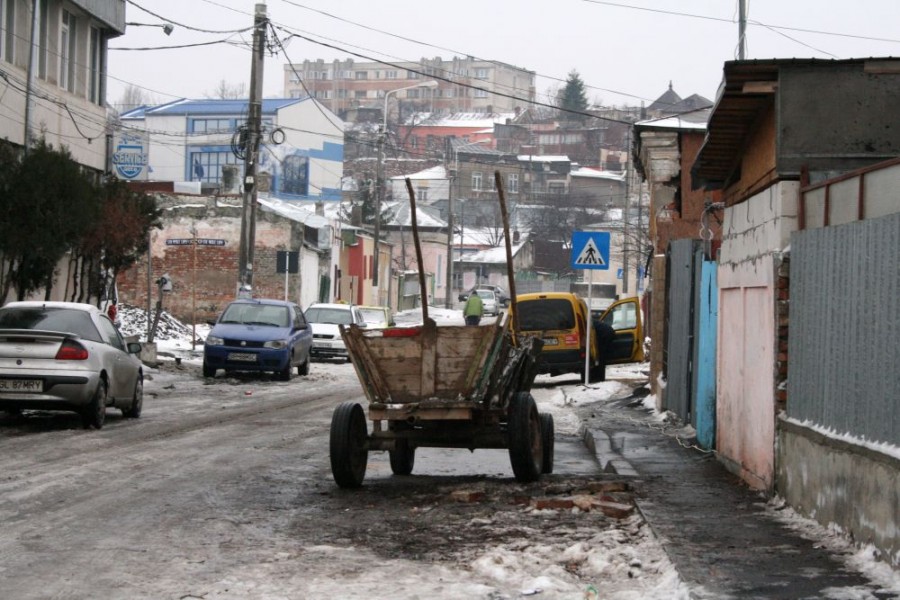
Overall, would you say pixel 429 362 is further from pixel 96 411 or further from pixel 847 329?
pixel 96 411

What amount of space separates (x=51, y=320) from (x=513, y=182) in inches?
4583

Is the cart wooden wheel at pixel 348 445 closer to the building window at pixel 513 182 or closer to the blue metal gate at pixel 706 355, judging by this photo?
the blue metal gate at pixel 706 355

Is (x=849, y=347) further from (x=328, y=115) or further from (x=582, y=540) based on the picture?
(x=328, y=115)

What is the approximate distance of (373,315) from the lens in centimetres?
4038

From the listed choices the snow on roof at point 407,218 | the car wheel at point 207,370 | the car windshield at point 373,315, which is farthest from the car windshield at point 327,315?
the snow on roof at point 407,218

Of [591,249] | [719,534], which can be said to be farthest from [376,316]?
[719,534]

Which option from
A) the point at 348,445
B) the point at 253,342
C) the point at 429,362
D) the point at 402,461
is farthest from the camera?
the point at 253,342

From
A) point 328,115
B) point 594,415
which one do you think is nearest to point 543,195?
point 328,115

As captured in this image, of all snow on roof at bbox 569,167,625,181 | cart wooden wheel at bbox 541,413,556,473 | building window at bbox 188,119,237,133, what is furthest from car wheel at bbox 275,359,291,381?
snow on roof at bbox 569,167,625,181

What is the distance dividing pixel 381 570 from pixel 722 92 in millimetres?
5757

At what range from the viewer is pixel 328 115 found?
9456 cm

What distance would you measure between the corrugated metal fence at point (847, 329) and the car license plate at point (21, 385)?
962 cm

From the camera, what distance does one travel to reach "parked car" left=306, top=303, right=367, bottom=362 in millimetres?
36938

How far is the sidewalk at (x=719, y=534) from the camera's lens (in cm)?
695
